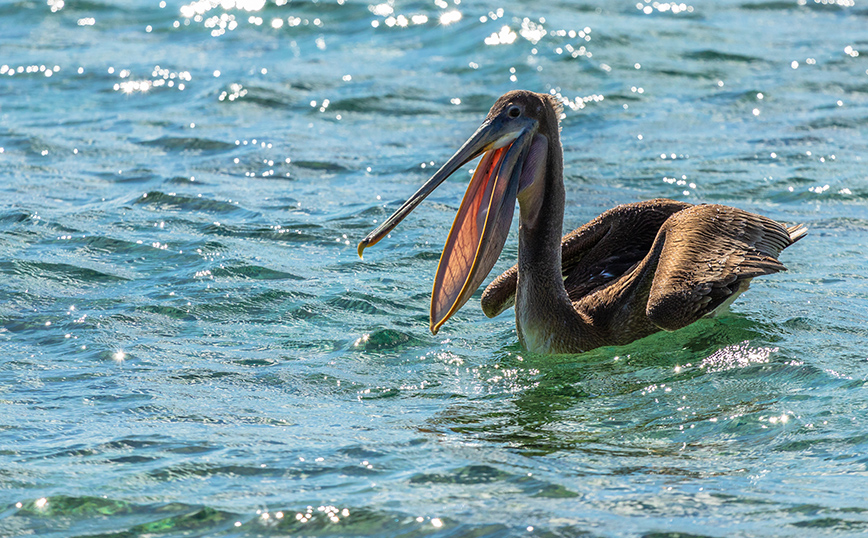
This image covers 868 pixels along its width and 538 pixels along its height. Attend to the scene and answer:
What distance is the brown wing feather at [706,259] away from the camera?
506 cm

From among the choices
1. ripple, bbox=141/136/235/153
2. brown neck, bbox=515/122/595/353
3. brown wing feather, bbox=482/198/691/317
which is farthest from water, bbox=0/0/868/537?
brown wing feather, bbox=482/198/691/317

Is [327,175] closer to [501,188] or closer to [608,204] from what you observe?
[608,204]

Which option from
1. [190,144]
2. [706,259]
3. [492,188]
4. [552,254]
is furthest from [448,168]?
[190,144]

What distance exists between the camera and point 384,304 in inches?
256

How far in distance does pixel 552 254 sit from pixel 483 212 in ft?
1.62

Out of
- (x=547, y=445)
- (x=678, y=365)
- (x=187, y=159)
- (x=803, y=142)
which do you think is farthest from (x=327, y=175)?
(x=547, y=445)

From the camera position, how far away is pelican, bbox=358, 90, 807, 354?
5109mm

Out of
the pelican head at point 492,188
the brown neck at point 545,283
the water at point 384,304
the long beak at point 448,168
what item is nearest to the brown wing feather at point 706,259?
the water at point 384,304

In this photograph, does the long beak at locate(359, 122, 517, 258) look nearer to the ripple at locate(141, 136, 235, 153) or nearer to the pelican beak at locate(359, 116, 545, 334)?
the pelican beak at locate(359, 116, 545, 334)

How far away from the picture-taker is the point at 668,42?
13.3 meters

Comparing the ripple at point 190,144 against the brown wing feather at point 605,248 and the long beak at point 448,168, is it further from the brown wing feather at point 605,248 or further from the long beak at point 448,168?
the long beak at point 448,168

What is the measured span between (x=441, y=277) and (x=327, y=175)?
4.27m

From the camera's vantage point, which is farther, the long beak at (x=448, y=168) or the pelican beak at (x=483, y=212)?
the pelican beak at (x=483, y=212)

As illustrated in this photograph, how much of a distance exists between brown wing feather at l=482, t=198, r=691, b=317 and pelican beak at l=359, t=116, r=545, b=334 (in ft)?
2.91
